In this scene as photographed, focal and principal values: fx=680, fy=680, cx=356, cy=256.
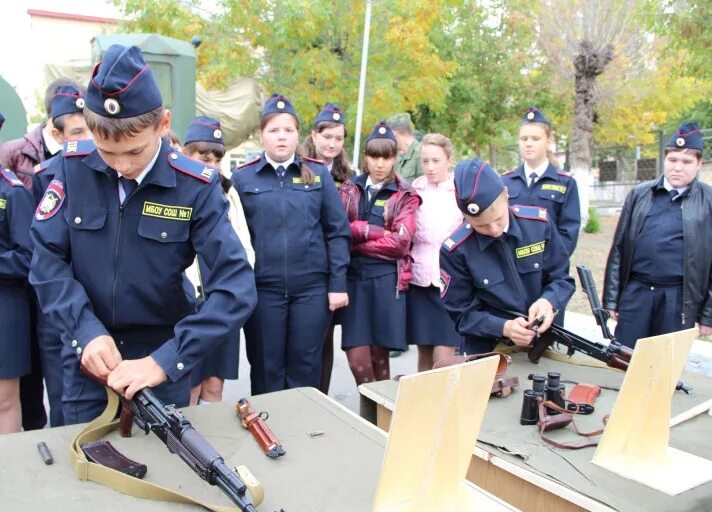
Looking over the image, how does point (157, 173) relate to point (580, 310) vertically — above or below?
above

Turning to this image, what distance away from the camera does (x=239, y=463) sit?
1891 mm

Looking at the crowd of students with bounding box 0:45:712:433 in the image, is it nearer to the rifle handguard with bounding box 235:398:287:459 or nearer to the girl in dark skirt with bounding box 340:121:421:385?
the girl in dark skirt with bounding box 340:121:421:385

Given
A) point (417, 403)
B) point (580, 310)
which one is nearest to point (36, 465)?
point (417, 403)

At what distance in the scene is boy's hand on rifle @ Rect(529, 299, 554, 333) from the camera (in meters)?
2.83

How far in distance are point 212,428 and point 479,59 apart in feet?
52.2

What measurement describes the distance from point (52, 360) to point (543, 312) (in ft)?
7.41

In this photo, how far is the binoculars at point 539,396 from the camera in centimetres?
224

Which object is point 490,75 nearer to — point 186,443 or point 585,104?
point 585,104

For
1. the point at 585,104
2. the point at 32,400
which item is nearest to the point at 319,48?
the point at 585,104

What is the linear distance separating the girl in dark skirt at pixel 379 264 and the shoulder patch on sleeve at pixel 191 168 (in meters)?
1.93

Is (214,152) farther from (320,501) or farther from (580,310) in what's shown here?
(580,310)

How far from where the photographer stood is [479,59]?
54.7 feet

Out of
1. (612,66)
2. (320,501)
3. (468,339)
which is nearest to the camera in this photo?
(320,501)

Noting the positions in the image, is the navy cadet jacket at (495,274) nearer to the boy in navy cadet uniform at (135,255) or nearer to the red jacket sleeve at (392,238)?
the red jacket sleeve at (392,238)
